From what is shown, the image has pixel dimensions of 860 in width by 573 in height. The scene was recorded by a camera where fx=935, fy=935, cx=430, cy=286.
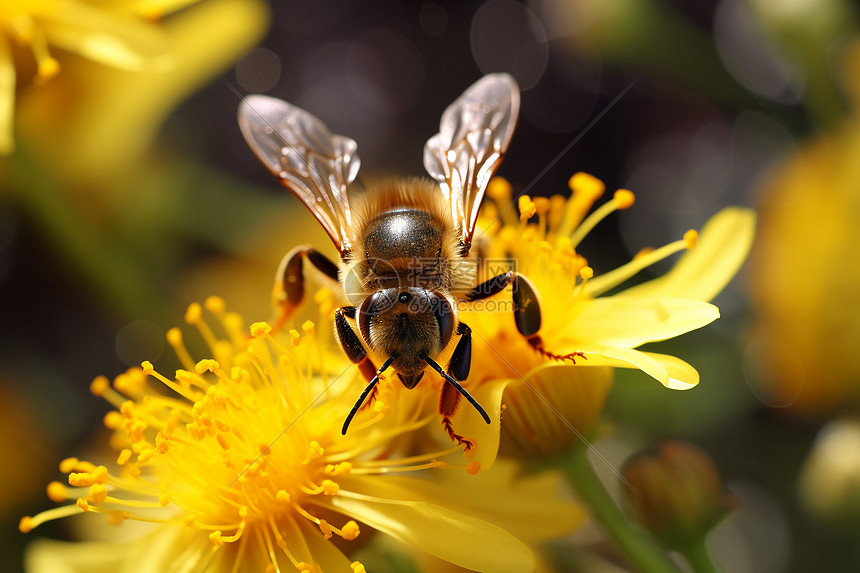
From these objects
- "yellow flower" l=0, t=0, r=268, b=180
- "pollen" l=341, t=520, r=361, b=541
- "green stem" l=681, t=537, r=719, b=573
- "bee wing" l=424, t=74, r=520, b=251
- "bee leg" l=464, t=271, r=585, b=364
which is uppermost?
"yellow flower" l=0, t=0, r=268, b=180

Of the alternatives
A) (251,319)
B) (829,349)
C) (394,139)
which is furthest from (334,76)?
(829,349)

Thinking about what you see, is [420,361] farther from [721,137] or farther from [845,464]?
[721,137]

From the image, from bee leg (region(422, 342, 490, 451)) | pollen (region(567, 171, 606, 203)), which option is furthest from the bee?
pollen (region(567, 171, 606, 203))

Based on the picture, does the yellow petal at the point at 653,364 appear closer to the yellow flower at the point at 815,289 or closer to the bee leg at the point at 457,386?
the bee leg at the point at 457,386

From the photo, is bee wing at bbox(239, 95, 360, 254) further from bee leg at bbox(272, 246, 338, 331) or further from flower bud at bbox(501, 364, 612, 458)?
flower bud at bbox(501, 364, 612, 458)

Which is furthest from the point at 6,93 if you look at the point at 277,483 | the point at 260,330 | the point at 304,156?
the point at 277,483

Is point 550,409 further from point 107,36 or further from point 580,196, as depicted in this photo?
point 107,36

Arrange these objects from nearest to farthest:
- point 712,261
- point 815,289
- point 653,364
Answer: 1. point 653,364
2. point 712,261
3. point 815,289
